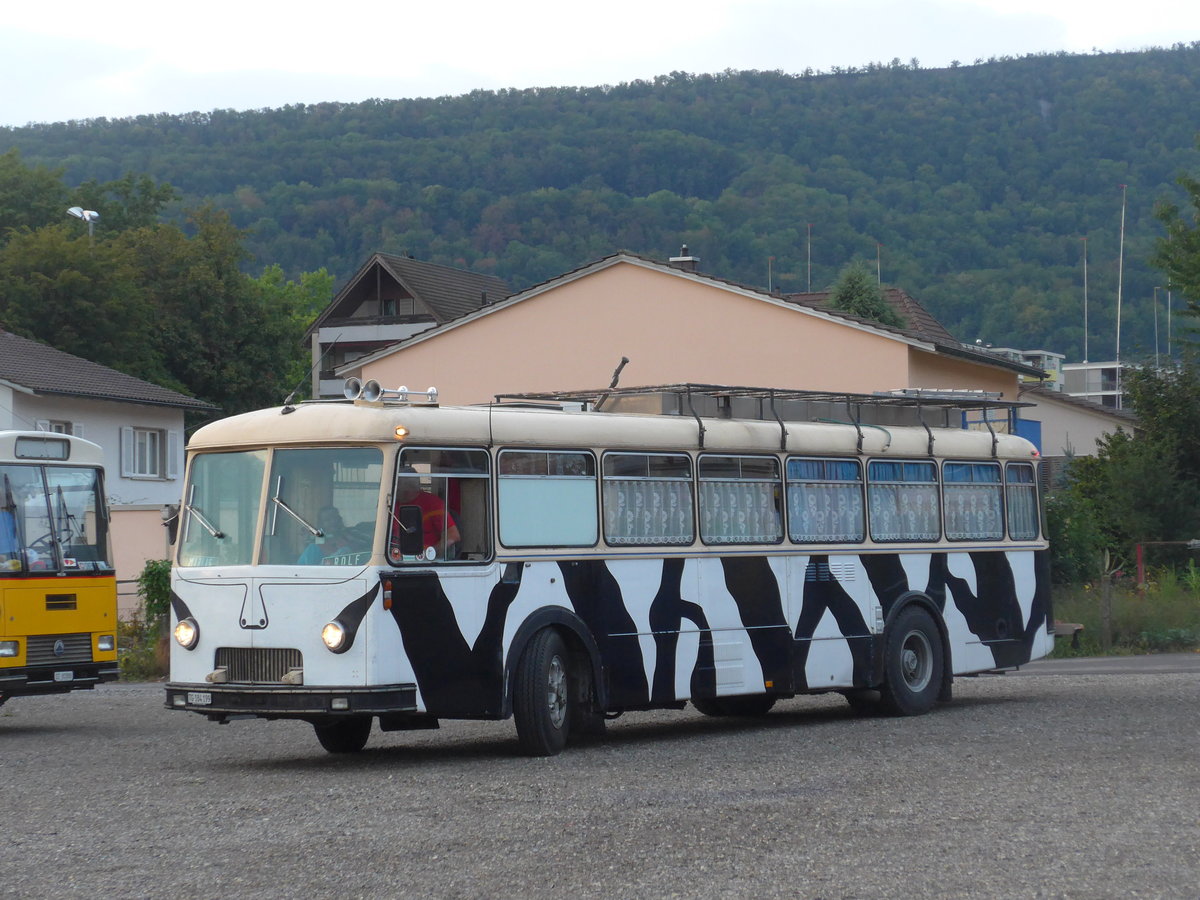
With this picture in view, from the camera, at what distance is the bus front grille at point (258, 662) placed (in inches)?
510

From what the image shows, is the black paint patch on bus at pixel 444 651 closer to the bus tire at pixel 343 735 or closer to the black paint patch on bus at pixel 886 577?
the bus tire at pixel 343 735

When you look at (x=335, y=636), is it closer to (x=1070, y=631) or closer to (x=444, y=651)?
(x=444, y=651)

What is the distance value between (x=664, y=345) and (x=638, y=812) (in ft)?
91.1

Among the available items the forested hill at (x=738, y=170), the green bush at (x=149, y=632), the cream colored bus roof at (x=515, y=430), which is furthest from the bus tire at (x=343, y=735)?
the forested hill at (x=738, y=170)

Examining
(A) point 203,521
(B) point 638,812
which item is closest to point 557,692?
(A) point 203,521

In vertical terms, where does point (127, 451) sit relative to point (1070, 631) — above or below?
above

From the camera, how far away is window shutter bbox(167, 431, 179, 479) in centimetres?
5243

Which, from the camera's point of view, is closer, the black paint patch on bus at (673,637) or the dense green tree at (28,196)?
the black paint patch on bus at (673,637)

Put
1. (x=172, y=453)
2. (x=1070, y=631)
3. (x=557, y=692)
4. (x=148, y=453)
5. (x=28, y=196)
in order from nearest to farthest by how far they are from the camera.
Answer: (x=557, y=692) → (x=1070, y=631) → (x=148, y=453) → (x=172, y=453) → (x=28, y=196)

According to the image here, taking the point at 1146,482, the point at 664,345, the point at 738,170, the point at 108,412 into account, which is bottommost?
the point at 1146,482

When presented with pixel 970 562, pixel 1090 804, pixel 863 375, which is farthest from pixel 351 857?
pixel 863 375

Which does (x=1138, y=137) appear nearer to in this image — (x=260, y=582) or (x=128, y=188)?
(x=128, y=188)

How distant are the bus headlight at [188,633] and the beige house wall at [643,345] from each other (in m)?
22.8

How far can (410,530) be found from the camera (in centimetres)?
1309
